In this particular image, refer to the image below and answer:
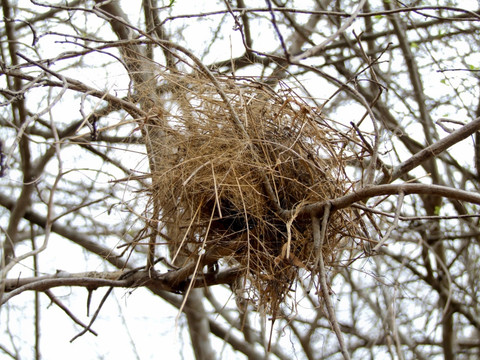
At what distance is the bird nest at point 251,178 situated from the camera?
1.74 metres

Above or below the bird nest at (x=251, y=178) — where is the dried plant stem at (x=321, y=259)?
below

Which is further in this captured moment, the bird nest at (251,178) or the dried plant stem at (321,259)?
the bird nest at (251,178)

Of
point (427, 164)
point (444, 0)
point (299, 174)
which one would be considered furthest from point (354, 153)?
point (444, 0)

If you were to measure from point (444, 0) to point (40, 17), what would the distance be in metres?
2.68

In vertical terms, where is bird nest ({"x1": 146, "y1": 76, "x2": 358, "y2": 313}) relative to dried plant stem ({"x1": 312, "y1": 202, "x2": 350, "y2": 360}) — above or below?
above

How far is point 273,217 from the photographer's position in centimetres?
178

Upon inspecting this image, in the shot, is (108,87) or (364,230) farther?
(108,87)

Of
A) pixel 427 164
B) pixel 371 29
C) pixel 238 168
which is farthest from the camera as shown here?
pixel 371 29

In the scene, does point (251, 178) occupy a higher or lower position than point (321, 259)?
higher

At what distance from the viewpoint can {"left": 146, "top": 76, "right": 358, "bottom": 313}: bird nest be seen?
174cm

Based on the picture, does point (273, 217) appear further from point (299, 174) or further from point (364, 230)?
point (364, 230)

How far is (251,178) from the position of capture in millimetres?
1755

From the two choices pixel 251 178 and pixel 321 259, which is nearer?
pixel 321 259

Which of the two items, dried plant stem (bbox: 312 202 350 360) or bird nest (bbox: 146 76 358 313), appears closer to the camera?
dried plant stem (bbox: 312 202 350 360)
